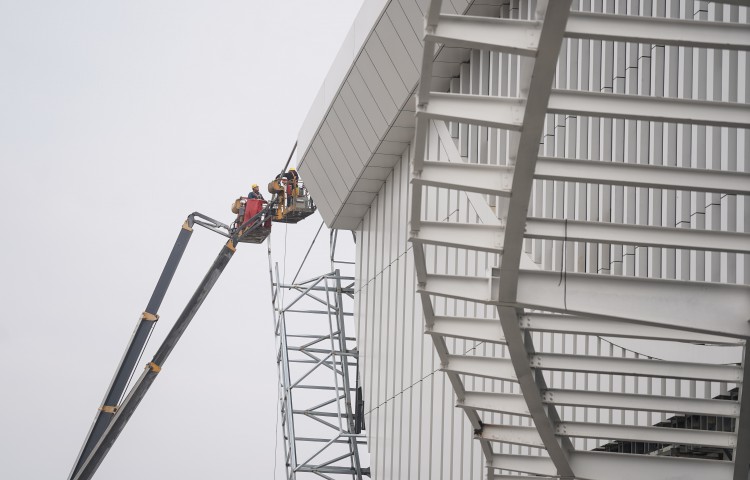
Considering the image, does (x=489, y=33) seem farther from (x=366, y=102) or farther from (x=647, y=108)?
(x=366, y=102)

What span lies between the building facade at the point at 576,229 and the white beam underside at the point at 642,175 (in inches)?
0.8

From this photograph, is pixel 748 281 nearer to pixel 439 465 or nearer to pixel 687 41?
pixel 687 41

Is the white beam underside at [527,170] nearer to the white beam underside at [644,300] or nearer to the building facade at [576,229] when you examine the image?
the building facade at [576,229]

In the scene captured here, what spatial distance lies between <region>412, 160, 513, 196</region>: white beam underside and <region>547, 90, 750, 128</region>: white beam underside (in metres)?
1.00

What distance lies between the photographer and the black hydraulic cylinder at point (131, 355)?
39.4m

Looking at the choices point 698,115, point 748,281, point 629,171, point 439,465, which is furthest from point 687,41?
point 439,465

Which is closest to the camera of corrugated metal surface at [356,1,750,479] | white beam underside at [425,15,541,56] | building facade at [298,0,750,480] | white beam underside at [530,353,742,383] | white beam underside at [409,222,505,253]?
white beam underside at [425,15,541,56]

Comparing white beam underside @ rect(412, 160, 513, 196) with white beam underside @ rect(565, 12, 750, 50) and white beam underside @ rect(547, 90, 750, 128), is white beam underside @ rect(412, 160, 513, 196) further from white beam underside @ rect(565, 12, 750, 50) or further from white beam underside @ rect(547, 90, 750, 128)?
white beam underside @ rect(565, 12, 750, 50)

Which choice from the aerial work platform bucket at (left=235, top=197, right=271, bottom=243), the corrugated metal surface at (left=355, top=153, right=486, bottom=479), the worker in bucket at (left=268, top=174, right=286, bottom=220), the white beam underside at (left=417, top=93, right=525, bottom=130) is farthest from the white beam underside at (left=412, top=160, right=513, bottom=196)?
the aerial work platform bucket at (left=235, top=197, right=271, bottom=243)

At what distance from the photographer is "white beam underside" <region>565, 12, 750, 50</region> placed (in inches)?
407

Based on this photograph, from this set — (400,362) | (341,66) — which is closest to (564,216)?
(400,362)

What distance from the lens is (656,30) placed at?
34.5ft

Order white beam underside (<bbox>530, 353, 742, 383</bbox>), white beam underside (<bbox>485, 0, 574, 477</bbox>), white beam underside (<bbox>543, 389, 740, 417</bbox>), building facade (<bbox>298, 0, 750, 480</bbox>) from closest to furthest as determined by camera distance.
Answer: white beam underside (<bbox>485, 0, 574, 477</bbox>)
building facade (<bbox>298, 0, 750, 480</bbox>)
white beam underside (<bbox>530, 353, 742, 383</bbox>)
white beam underside (<bbox>543, 389, 740, 417</bbox>)

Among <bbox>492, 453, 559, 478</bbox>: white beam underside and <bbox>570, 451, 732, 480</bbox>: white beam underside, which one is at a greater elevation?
<bbox>492, 453, 559, 478</bbox>: white beam underside
